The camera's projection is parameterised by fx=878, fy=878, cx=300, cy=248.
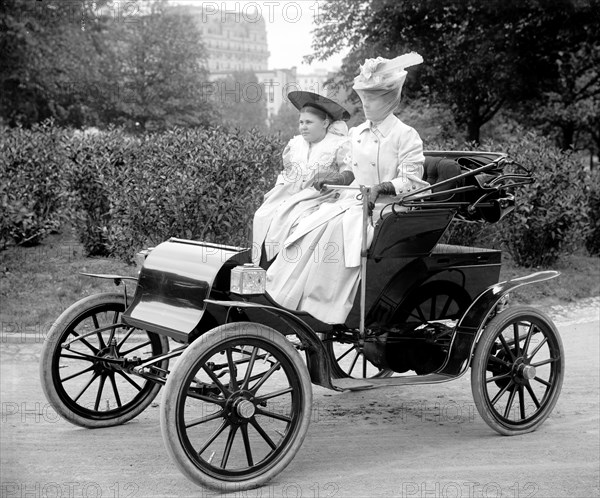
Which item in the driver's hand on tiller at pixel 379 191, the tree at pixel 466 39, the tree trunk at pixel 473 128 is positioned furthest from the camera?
the tree trunk at pixel 473 128

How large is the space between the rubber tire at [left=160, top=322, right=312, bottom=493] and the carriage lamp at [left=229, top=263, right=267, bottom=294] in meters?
0.19

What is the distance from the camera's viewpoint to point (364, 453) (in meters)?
4.90

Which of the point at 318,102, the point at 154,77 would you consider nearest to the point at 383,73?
the point at 318,102

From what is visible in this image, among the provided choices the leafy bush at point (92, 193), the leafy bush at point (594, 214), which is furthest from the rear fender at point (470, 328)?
the leafy bush at point (594, 214)

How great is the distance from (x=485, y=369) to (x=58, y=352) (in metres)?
2.43

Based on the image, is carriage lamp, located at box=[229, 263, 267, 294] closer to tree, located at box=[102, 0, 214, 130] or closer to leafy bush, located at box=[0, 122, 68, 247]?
leafy bush, located at box=[0, 122, 68, 247]

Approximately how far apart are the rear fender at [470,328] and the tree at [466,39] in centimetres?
1410

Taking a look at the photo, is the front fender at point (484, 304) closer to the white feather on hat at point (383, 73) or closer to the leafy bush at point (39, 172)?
the white feather on hat at point (383, 73)

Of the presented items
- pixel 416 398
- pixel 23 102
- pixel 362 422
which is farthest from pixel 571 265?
pixel 23 102

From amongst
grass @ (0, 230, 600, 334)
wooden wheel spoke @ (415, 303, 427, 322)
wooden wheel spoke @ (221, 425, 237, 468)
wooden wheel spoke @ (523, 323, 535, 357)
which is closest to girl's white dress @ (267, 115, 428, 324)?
wooden wheel spoke @ (415, 303, 427, 322)

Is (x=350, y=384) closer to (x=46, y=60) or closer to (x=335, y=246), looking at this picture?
(x=335, y=246)

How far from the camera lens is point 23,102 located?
28391 mm

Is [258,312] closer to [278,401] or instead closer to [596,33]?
[278,401]

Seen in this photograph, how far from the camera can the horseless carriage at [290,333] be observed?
4.29 m
